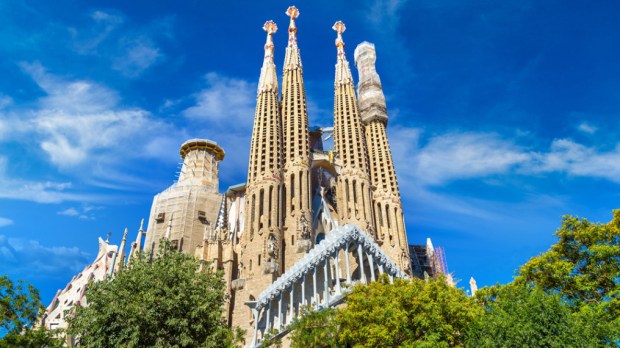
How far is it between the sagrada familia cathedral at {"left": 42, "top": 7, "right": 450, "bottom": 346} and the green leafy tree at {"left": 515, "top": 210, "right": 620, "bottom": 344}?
9.31 meters

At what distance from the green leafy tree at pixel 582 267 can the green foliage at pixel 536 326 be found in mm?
2860

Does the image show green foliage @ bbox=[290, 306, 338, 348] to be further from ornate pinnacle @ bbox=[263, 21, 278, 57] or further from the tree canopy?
ornate pinnacle @ bbox=[263, 21, 278, 57]

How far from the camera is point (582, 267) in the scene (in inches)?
752

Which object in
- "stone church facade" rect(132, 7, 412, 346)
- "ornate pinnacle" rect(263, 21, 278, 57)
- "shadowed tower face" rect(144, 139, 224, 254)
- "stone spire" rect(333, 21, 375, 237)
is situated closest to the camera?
"stone church facade" rect(132, 7, 412, 346)

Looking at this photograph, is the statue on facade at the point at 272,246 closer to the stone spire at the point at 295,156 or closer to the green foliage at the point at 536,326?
the stone spire at the point at 295,156

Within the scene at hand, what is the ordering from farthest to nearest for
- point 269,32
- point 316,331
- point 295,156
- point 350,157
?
point 269,32
point 350,157
point 295,156
point 316,331

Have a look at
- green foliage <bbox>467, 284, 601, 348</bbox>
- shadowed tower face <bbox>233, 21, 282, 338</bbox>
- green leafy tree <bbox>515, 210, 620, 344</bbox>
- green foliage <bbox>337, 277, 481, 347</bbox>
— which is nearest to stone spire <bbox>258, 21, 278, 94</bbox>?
shadowed tower face <bbox>233, 21, 282, 338</bbox>

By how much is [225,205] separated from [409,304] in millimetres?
27458

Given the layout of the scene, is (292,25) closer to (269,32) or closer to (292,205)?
(269,32)

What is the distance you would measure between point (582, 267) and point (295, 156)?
2284cm

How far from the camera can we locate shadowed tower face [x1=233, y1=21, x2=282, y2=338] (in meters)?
31.1

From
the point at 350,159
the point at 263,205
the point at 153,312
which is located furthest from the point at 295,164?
the point at 153,312

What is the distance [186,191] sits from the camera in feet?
140

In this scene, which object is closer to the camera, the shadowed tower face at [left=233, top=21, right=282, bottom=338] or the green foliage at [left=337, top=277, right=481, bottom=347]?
the green foliage at [left=337, top=277, right=481, bottom=347]
